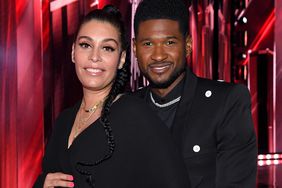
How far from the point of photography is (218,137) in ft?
5.94

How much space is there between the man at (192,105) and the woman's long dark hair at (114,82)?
0.20 metres

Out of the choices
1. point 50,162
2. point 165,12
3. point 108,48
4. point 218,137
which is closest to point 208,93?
point 218,137

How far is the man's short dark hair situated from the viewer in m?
1.88

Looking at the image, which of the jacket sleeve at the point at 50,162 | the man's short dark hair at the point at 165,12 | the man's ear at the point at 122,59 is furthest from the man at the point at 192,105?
the jacket sleeve at the point at 50,162

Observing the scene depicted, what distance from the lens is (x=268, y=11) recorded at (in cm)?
831

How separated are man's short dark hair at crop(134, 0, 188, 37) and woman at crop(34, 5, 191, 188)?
214 millimetres

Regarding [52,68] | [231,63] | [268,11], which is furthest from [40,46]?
[231,63]

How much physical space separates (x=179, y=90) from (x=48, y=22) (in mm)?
2243

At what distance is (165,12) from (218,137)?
1.82ft

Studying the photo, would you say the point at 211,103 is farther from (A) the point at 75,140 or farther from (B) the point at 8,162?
(B) the point at 8,162

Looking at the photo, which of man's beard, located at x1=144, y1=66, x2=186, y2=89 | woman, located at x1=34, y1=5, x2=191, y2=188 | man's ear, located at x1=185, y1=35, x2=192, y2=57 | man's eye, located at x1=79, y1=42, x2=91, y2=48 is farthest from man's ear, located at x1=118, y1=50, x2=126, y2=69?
man's ear, located at x1=185, y1=35, x2=192, y2=57

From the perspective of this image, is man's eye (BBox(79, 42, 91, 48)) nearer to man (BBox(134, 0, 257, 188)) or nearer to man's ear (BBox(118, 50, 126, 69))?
man's ear (BBox(118, 50, 126, 69))

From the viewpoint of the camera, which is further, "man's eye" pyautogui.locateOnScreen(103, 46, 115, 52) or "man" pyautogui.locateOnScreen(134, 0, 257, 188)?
"man" pyautogui.locateOnScreen(134, 0, 257, 188)

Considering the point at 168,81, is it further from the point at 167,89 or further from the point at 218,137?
the point at 218,137
